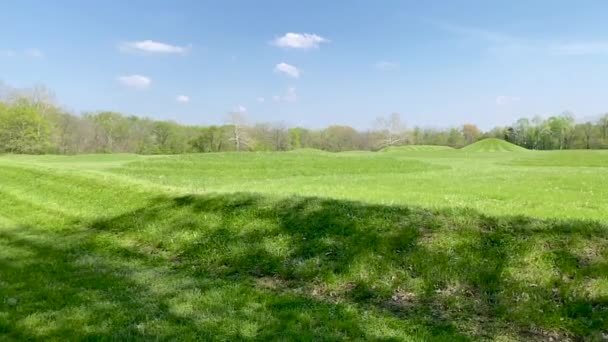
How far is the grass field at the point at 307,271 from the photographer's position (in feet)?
21.6

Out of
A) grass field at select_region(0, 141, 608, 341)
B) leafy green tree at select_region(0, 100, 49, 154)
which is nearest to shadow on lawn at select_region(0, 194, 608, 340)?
grass field at select_region(0, 141, 608, 341)

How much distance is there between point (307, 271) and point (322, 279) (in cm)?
44

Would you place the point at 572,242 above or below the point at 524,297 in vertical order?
above

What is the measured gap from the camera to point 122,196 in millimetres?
16781

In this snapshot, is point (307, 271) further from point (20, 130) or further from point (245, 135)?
point (245, 135)

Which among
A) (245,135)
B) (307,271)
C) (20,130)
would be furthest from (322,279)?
(245,135)

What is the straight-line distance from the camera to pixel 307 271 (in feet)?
29.8

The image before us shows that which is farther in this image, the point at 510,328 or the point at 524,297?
the point at 524,297

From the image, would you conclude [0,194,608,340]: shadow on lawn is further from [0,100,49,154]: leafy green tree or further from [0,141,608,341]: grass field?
[0,100,49,154]: leafy green tree

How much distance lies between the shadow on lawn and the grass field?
3 centimetres

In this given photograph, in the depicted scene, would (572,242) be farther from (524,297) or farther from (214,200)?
(214,200)

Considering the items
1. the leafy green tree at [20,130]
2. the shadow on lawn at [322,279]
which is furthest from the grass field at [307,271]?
the leafy green tree at [20,130]

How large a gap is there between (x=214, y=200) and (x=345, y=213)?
14.4ft

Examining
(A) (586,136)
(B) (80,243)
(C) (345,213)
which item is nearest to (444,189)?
(C) (345,213)
